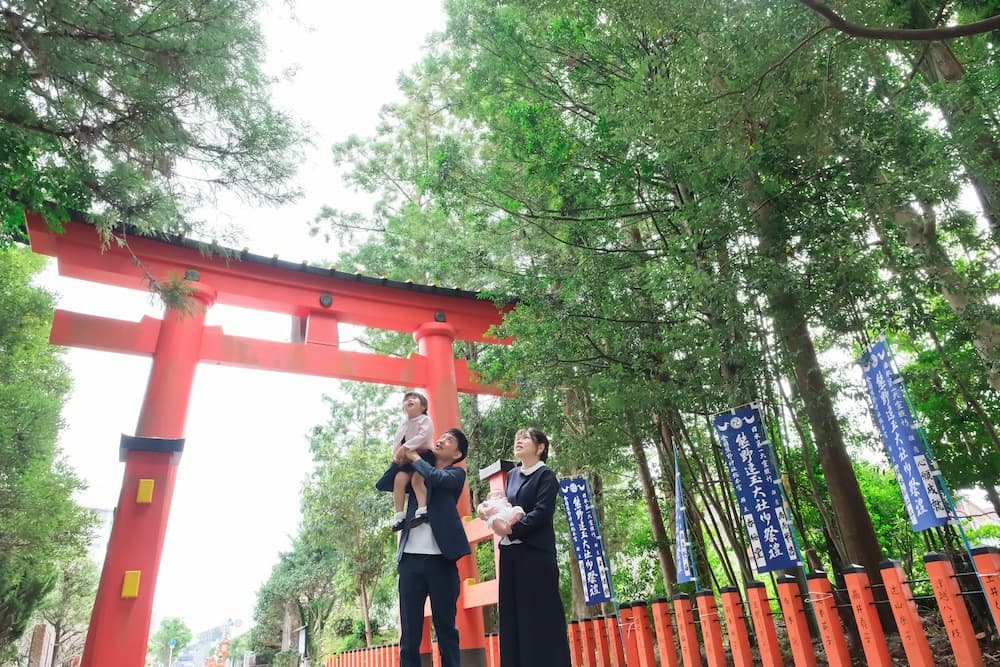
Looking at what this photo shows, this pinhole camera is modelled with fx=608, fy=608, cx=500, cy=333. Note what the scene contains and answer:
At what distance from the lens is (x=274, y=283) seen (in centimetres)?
729

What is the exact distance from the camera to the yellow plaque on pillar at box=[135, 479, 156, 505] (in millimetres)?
5555

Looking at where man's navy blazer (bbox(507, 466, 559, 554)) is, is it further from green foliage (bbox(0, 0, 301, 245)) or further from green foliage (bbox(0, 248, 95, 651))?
green foliage (bbox(0, 248, 95, 651))

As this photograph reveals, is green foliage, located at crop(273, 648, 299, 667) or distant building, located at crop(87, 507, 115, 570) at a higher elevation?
distant building, located at crop(87, 507, 115, 570)

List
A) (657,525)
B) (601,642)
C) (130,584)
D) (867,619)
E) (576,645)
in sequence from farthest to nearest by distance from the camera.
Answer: (657,525) → (576,645) → (130,584) → (601,642) → (867,619)

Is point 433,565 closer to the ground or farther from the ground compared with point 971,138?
closer to the ground

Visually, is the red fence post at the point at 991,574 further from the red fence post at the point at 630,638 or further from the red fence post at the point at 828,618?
the red fence post at the point at 630,638

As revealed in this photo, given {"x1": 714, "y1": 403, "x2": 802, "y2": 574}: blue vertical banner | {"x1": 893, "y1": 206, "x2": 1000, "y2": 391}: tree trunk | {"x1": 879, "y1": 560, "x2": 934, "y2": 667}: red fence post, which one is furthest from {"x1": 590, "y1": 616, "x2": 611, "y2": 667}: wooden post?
{"x1": 893, "y1": 206, "x2": 1000, "y2": 391}: tree trunk

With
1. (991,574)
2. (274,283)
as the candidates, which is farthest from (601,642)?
(274,283)

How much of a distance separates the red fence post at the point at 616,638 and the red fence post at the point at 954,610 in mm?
2261

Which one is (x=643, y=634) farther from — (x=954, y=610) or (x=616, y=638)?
(x=954, y=610)

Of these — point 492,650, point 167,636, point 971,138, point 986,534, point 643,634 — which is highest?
point 971,138

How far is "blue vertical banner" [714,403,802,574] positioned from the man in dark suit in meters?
2.29

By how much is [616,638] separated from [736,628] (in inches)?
54.4

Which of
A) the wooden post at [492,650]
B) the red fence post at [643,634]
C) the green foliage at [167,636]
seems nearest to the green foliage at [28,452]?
the wooden post at [492,650]
